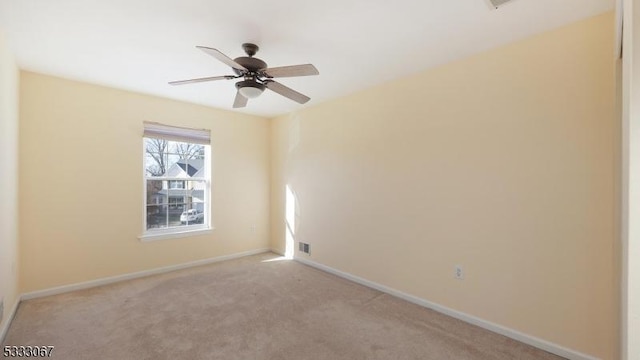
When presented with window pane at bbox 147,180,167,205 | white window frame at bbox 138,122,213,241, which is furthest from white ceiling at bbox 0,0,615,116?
window pane at bbox 147,180,167,205

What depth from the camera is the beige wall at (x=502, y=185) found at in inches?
78.6

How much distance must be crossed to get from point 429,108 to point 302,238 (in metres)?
2.65

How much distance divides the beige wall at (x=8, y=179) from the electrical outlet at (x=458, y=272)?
3.81m

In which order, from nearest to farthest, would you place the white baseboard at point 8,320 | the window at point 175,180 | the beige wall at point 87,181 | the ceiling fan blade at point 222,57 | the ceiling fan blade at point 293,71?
the ceiling fan blade at point 222,57
the ceiling fan blade at point 293,71
the white baseboard at point 8,320
the beige wall at point 87,181
the window at point 175,180

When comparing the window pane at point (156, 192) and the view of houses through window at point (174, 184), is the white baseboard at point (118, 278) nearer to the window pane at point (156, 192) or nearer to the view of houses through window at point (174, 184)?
the view of houses through window at point (174, 184)

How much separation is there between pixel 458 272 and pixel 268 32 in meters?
2.68

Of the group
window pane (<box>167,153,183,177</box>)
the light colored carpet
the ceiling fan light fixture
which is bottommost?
the light colored carpet

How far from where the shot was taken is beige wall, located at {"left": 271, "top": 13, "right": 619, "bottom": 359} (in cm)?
200

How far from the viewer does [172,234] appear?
4.03 metres

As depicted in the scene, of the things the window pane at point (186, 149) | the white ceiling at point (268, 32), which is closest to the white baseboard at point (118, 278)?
the window pane at point (186, 149)

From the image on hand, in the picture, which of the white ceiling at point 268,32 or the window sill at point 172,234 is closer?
the white ceiling at point 268,32

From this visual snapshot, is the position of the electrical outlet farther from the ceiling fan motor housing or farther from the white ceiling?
the ceiling fan motor housing

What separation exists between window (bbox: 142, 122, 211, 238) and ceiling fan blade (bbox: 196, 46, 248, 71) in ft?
7.56

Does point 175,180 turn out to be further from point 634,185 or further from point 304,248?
point 634,185
